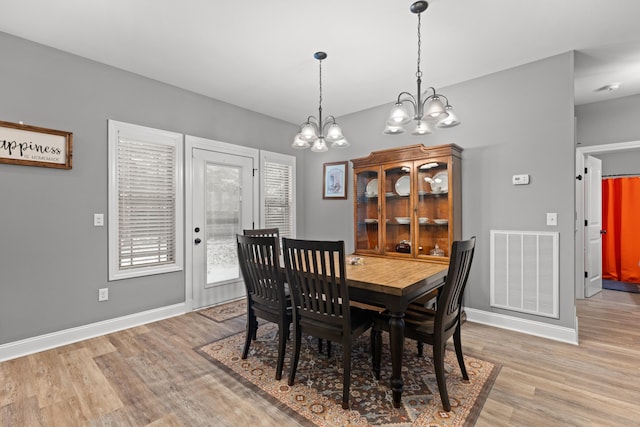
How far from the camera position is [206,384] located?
6.98 ft

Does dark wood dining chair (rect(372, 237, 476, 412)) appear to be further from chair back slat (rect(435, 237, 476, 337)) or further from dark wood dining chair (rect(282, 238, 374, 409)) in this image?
dark wood dining chair (rect(282, 238, 374, 409))

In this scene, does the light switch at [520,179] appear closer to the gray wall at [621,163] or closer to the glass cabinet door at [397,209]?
the glass cabinet door at [397,209]

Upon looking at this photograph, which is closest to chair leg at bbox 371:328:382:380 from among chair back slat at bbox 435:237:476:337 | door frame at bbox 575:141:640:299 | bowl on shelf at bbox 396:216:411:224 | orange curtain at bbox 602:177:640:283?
chair back slat at bbox 435:237:476:337

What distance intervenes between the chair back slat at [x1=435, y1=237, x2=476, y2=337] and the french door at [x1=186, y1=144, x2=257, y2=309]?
2813 millimetres

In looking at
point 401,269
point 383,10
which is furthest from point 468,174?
point 383,10

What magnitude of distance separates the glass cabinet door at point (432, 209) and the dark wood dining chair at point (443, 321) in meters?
A: 1.28

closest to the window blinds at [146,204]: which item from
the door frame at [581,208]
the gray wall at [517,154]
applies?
the gray wall at [517,154]

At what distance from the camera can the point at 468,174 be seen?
340 centimetres

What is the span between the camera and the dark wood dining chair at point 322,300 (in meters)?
1.86

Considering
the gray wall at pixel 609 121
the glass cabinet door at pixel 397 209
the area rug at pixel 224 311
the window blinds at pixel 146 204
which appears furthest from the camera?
the gray wall at pixel 609 121

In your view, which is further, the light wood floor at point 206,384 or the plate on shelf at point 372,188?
the plate on shelf at point 372,188

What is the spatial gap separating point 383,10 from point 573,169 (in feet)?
7.39

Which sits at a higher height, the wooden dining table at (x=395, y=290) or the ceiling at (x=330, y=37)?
the ceiling at (x=330, y=37)

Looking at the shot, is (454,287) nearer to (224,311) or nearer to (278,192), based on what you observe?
(224,311)
